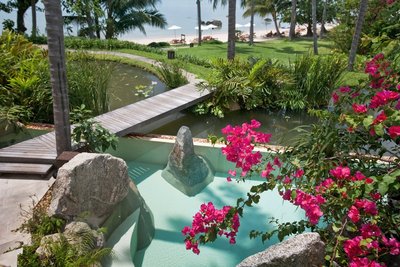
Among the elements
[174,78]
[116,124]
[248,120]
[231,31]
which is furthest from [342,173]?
[231,31]

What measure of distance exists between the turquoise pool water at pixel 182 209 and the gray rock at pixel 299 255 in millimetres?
1213

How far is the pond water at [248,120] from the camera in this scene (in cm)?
710

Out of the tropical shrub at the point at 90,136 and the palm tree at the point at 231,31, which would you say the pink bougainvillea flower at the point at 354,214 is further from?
the palm tree at the point at 231,31

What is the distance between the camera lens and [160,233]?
3.86 meters

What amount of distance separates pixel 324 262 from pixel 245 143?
963 millimetres

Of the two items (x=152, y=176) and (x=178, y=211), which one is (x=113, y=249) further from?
(x=152, y=176)

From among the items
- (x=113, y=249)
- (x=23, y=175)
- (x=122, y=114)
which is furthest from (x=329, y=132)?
(x=122, y=114)

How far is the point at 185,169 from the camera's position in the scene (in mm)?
4785

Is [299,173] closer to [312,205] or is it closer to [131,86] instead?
[312,205]

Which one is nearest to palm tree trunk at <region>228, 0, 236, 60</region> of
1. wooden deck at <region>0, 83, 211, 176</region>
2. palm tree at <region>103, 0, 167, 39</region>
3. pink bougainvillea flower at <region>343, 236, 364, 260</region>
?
wooden deck at <region>0, 83, 211, 176</region>

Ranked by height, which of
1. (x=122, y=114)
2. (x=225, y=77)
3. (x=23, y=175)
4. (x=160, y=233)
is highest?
(x=225, y=77)

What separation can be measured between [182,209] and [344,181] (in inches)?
103

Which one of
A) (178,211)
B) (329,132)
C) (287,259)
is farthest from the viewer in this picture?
(178,211)

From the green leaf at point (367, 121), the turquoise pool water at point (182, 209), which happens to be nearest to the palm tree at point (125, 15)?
the turquoise pool water at point (182, 209)
